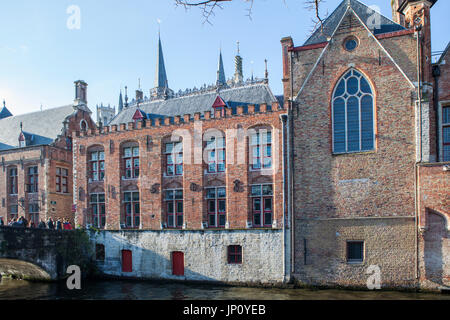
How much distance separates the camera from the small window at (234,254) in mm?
19547

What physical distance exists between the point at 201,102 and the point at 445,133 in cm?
1346

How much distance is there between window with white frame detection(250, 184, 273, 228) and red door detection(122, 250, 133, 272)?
7.85 meters

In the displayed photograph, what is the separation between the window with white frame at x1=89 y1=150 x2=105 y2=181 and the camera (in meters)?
24.2

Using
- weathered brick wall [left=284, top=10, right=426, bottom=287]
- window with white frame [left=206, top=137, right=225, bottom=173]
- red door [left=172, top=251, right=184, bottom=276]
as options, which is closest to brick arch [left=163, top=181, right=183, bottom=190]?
window with white frame [left=206, top=137, right=225, bottom=173]

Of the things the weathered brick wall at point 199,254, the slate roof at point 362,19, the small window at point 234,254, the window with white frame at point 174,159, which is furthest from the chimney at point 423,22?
the window with white frame at point 174,159

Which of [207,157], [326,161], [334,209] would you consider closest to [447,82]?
[326,161]

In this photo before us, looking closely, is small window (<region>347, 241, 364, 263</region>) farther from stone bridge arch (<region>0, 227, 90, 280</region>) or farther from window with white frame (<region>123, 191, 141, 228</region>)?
stone bridge arch (<region>0, 227, 90, 280</region>)

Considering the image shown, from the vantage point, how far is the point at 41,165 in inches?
1073

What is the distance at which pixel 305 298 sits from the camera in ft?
53.0

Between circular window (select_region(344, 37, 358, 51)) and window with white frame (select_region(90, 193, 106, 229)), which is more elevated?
circular window (select_region(344, 37, 358, 51))

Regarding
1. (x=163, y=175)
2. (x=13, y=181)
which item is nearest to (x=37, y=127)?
(x=13, y=181)

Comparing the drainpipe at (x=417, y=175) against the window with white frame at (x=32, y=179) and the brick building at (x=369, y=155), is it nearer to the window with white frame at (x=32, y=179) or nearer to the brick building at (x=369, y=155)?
the brick building at (x=369, y=155)

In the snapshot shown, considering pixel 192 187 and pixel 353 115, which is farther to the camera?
pixel 192 187

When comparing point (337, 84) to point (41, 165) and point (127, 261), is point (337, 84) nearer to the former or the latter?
point (127, 261)
